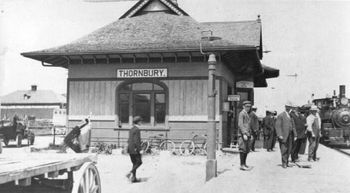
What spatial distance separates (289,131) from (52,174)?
799 cm

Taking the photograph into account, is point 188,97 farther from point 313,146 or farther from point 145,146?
point 313,146

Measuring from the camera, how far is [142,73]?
703 inches

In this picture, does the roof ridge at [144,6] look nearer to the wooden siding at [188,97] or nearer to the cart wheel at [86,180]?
the wooden siding at [188,97]

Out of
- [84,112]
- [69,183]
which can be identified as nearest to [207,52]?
[84,112]

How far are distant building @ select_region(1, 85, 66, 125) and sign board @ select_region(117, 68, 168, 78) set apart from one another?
53161mm

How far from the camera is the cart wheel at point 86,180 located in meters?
5.04

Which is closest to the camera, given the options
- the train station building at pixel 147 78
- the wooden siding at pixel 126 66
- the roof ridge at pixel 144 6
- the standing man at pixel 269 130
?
the train station building at pixel 147 78

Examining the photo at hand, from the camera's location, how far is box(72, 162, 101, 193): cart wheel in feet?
16.5

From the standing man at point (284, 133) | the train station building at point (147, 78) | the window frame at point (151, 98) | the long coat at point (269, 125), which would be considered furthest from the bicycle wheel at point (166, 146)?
the standing man at point (284, 133)

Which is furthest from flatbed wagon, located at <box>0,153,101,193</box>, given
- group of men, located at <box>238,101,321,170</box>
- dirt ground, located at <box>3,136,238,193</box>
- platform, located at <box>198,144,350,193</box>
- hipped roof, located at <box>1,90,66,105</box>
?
hipped roof, located at <box>1,90,66,105</box>

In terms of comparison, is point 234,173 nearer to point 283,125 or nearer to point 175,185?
point 175,185

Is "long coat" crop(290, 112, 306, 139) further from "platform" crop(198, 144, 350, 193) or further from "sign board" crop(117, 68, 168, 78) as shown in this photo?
"sign board" crop(117, 68, 168, 78)

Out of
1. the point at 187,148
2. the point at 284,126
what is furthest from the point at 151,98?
the point at 284,126

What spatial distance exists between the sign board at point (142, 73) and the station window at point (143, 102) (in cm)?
42
